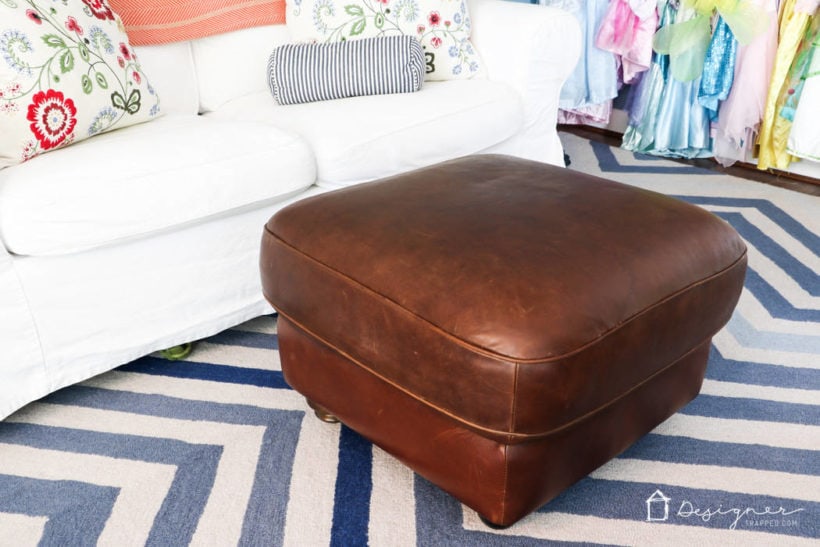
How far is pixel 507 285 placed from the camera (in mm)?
893

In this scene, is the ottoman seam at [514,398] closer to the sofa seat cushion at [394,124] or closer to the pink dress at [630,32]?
the sofa seat cushion at [394,124]

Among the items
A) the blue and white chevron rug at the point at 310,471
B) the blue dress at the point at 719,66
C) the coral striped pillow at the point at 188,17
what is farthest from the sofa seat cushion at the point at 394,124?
the blue dress at the point at 719,66

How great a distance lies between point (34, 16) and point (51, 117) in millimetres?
195

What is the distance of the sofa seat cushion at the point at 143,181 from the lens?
3.87 feet

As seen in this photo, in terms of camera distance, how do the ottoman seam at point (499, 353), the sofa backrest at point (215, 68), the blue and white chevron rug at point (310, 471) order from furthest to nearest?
the sofa backrest at point (215, 68) → the blue and white chevron rug at point (310, 471) → the ottoman seam at point (499, 353)

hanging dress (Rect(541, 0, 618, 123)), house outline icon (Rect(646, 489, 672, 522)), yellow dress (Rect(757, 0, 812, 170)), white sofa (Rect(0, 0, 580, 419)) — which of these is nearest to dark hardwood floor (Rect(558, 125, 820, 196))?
yellow dress (Rect(757, 0, 812, 170))

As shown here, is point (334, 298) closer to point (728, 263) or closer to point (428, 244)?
point (428, 244)

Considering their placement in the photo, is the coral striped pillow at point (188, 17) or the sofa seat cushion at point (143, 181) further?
the coral striped pillow at point (188, 17)

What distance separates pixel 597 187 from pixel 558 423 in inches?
18.2

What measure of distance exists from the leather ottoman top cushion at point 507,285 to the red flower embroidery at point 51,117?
51cm

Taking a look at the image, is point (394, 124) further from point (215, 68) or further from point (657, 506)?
point (657, 506)

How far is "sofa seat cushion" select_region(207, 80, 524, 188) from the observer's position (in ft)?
5.04

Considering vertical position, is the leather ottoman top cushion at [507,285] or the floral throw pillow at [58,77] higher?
the floral throw pillow at [58,77]

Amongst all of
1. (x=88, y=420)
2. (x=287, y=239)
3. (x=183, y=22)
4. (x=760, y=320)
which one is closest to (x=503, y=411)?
(x=287, y=239)
